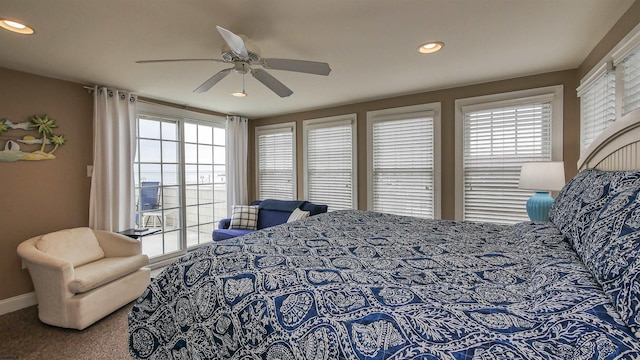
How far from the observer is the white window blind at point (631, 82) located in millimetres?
1712

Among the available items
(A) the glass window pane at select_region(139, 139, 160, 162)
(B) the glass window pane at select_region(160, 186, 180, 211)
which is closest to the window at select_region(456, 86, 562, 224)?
(B) the glass window pane at select_region(160, 186, 180, 211)

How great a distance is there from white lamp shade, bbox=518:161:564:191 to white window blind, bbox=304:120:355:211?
88.1 inches

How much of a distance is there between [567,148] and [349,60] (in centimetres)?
249

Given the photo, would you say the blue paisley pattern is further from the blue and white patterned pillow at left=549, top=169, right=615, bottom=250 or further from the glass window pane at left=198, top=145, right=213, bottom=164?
the glass window pane at left=198, top=145, right=213, bottom=164

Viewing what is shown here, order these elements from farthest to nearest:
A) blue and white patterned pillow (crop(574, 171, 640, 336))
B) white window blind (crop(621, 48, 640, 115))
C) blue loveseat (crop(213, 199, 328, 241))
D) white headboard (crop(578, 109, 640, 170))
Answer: blue loveseat (crop(213, 199, 328, 241)), white window blind (crop(621, 48, 640, 115)), white headboard (crop(578, 109, 640, 170)), blue and white patterned pillow (crop(574, 171, 640, 336))

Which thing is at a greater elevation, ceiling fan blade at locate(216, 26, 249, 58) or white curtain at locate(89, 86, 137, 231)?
ceiling fan blade at locate(216, 26, 249, 58)

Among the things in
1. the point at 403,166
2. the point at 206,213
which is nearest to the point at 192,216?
the point at 206,213

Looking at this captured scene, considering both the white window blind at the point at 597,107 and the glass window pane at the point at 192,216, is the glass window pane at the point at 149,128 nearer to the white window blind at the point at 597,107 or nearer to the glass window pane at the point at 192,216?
the glass window pane at the point at 192,216

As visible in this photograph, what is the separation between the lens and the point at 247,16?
1848mm

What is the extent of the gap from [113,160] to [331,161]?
9.81 feet

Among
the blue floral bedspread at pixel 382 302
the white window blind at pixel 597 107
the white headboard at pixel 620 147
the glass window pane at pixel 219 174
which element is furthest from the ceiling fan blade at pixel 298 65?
the glass window pane at pixel 219 174

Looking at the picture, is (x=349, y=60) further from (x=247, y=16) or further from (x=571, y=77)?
(x=571, y=77)

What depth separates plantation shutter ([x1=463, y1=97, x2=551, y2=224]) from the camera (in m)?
3.08

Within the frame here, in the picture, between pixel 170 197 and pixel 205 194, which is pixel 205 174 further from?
pixel 170 197
